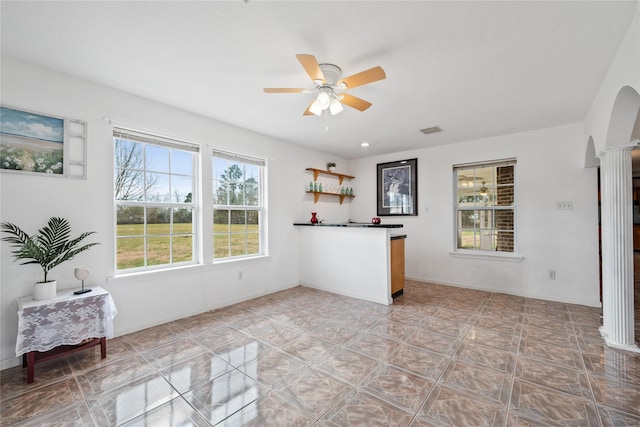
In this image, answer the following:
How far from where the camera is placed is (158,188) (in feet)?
10.8

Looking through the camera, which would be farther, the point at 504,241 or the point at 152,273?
the point at 504,241

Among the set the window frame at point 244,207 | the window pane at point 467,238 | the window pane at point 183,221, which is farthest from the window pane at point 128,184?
the window pane at point 467,238

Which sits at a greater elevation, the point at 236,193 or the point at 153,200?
the point at 236,193

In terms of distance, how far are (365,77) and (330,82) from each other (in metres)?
0.47

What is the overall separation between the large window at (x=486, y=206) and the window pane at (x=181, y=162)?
439 cm

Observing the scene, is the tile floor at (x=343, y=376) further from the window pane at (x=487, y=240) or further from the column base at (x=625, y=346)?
the window pane at (x=487, y=240)

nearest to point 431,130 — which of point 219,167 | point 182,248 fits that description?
point 219,167

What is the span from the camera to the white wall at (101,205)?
2.29 meters

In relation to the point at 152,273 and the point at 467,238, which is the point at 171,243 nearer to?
the point at 152,273

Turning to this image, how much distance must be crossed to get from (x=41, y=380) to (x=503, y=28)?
14.1ft

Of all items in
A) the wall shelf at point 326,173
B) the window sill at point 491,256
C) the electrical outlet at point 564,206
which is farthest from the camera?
the wall shelf at point 326,173

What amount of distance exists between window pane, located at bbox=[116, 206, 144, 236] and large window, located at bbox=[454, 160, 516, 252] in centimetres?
490

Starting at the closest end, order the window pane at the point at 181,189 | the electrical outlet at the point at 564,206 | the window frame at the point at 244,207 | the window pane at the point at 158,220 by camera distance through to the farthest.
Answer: the window pane at the point at 158,220, the window pane at the point at 181,189, the window frame at the point at 244,207, the electrical outlet at the point at 564,206

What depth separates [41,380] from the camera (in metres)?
2.10
